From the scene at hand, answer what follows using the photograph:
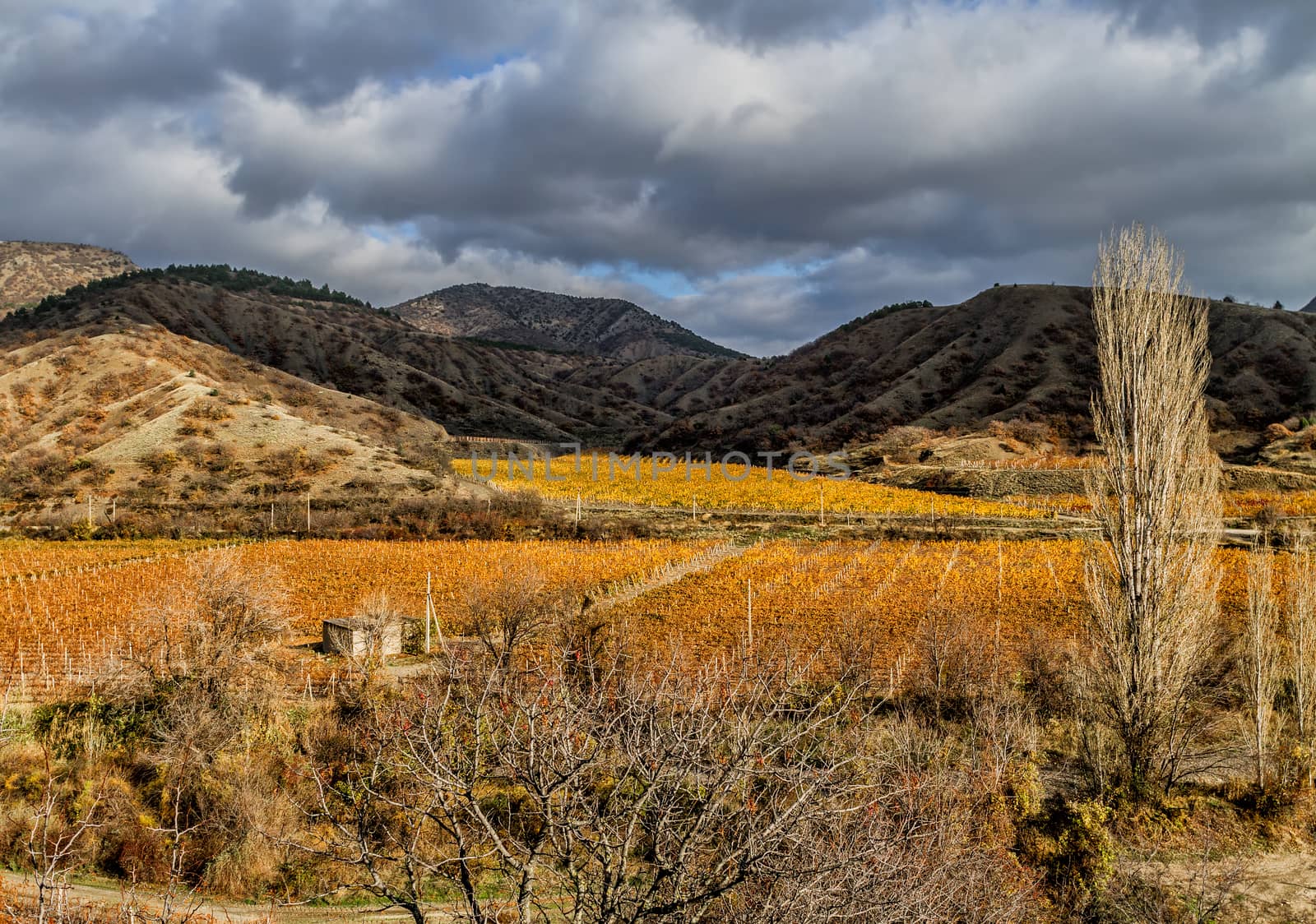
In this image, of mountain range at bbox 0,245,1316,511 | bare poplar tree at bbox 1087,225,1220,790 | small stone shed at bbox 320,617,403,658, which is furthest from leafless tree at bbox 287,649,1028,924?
mountain range at bbox 0,245,1316,511

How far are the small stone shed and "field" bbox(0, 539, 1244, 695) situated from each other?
779mm

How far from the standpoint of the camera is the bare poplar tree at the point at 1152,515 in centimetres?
1297

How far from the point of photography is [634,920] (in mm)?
4926

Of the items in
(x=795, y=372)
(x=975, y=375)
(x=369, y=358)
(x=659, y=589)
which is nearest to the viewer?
(x=659, y=589)

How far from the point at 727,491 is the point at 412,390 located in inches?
2782

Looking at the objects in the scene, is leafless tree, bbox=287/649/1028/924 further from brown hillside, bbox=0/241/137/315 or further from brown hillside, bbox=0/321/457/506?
brown hillside, bbox=0/241/137/315

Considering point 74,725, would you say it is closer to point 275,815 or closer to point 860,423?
point 275,815

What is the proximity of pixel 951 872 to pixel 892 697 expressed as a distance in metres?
8.00

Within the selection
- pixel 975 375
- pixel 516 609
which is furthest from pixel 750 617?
pixel 975 375

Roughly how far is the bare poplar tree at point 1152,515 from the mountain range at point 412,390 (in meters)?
52.0

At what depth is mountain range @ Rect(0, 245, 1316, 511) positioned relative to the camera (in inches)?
2451

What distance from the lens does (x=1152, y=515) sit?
13.0 metres

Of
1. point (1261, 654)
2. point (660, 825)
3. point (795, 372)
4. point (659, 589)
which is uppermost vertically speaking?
point (795, 372)

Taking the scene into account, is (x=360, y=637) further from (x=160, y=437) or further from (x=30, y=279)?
(x=30, y=279)
